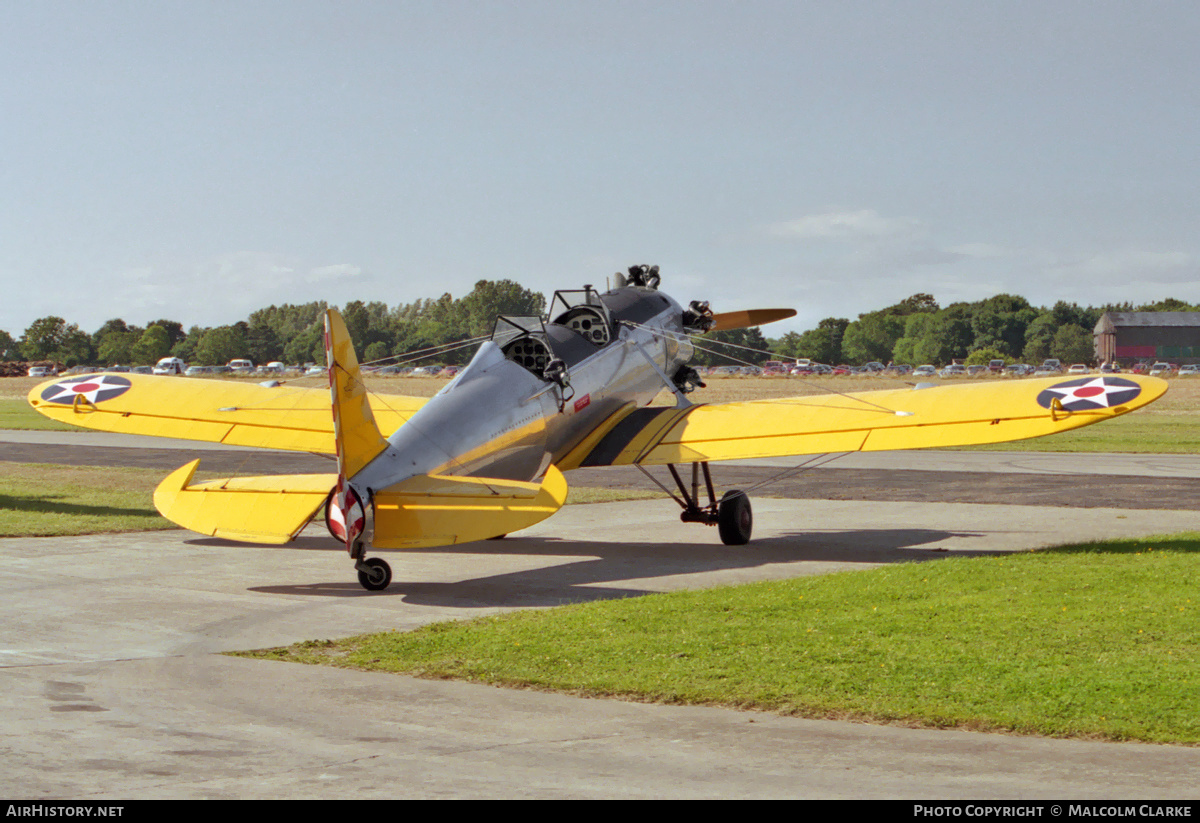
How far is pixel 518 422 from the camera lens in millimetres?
14688

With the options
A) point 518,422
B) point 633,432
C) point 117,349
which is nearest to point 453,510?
point 518,422

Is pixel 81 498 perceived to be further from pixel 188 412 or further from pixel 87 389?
pixel 188 412

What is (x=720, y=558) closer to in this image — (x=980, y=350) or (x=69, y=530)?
(x=69, y=530)

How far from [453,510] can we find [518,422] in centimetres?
282

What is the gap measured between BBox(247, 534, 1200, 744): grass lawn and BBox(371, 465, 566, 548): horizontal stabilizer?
Answer: 1.08m

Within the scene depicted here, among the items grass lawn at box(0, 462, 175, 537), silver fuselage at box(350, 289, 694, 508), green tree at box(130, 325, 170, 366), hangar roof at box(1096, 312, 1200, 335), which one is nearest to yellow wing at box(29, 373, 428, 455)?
grass lawn at box(0, 462, 175, 537)

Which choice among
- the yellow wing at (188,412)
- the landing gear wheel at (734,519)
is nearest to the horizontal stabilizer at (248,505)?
the yellow wing at (188,412)

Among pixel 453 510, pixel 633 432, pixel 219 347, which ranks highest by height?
pixel 219 347

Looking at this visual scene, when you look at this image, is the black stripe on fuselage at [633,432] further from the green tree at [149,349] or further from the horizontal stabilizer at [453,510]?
the green tree at [149,349]

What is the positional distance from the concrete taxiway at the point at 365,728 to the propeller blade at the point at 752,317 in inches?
322

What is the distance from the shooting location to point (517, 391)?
1494 cm

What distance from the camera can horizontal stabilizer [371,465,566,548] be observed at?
1194cm

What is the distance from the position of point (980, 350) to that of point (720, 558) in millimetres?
184424

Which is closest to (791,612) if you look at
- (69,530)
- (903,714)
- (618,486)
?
(903,714)
